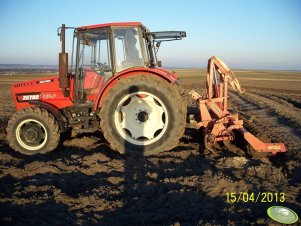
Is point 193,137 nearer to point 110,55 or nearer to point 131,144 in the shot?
point 131,144

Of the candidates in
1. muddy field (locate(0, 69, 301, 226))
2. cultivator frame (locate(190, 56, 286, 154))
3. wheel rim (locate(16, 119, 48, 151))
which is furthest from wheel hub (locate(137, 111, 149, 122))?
wheel rim (locate(16, 119, 48, 151))

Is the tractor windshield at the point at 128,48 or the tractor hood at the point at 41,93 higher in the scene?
the tractor windshield at the point at 128,48

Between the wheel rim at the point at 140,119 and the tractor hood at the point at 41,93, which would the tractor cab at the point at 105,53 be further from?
the wheel rim at the point at 140,119

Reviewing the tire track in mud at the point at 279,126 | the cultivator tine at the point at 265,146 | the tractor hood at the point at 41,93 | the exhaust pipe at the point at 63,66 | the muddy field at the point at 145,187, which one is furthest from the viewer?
the tire track in mud at the point at 279,126

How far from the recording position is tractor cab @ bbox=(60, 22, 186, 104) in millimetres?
5566

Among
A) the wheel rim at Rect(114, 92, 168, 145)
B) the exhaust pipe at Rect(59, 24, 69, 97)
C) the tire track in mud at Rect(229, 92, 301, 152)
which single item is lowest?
the tire track in mud at Rect(229, 92, 301, 152)

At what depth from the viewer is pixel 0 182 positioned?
4156 millimetres

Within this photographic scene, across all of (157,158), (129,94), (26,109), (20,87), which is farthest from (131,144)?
(20,87)

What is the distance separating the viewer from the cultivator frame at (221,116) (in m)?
5.14

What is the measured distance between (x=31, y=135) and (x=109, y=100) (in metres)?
1.66

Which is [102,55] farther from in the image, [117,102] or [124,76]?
[117,102]

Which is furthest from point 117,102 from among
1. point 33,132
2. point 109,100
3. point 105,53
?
point 33,132


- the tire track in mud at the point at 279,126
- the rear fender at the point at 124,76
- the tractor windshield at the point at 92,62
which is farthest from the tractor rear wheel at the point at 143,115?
the tire track in mud at the point at 279,126

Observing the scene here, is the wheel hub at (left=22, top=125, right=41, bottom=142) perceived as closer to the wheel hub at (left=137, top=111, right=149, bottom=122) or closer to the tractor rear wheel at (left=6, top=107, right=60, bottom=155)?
the tractor rear wheel at (left=6, top=107, right=60, bottom=155)
